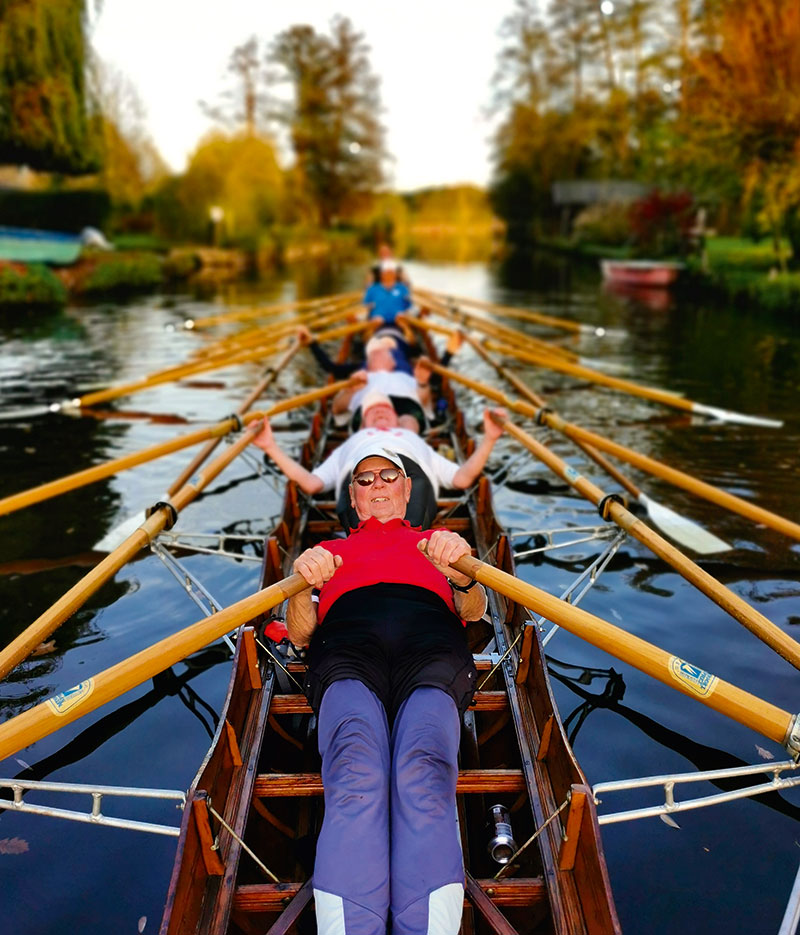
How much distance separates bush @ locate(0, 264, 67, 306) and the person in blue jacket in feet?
44.1

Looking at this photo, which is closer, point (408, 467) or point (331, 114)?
point (408, 467)

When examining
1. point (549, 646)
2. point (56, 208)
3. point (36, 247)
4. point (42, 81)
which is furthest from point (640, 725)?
point (56, 208)

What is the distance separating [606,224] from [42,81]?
112 feet

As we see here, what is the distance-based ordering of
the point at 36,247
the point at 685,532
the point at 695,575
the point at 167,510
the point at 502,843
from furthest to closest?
the point at 36,247
the point at 685,532
the point at 167,510
the point at 695,575
the point at 502,843

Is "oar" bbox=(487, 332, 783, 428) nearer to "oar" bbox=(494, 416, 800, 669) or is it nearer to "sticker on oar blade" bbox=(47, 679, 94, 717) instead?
"oar" bbox=(494, 416, 800, 669)

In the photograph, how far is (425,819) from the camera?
3.00 meters

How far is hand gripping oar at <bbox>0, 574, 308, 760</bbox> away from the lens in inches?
126

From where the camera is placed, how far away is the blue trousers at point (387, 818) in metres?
2.78

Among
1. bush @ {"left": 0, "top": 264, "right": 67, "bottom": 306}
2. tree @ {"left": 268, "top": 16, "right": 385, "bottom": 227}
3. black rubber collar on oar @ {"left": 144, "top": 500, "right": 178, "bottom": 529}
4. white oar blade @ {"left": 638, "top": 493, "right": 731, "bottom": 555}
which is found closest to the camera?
black rubber collar on oar @ {"left": 144, "top": 500, "right": 178, "bottom": 529}

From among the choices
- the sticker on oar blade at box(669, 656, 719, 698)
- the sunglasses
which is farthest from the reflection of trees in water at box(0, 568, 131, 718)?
the sticker on oar blade at box(669, 656, 719, 698)

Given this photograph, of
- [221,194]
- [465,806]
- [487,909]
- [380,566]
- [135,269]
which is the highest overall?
[221,194]

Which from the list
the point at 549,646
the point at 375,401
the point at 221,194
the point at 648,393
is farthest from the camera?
the point at 221,194

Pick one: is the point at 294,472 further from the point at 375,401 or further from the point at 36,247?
the point at 36,247

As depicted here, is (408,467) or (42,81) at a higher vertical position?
(42,81)
